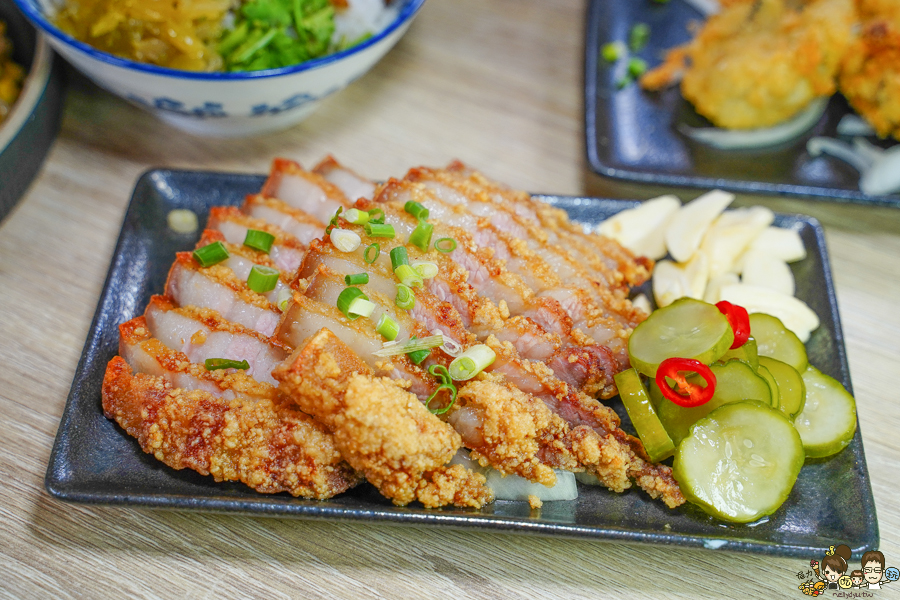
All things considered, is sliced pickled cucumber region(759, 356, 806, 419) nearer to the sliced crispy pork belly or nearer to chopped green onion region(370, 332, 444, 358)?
chopped green onion region(370, 332, 444, 358)

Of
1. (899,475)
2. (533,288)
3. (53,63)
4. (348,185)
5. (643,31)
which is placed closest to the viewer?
(533,288)

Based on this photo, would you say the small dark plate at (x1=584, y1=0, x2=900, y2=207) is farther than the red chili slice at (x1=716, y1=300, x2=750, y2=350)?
Yes

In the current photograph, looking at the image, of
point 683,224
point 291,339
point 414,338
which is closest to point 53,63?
point 291,339

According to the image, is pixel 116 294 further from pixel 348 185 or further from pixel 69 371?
pixel 348 185

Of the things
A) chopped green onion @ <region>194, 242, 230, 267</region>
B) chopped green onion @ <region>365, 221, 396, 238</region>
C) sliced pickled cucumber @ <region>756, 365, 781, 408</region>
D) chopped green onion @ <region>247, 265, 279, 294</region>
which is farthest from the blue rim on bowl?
sliced pickled cucumber @ <region>756, 365, 781, 408</region>

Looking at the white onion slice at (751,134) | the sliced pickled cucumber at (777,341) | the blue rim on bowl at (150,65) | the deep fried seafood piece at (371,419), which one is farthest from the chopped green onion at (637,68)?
the deep fried seafood piece at (371,419)

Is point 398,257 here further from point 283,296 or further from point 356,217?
point 283,296

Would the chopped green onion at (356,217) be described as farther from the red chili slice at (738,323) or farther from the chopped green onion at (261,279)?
the red chili slice at (738,323)
